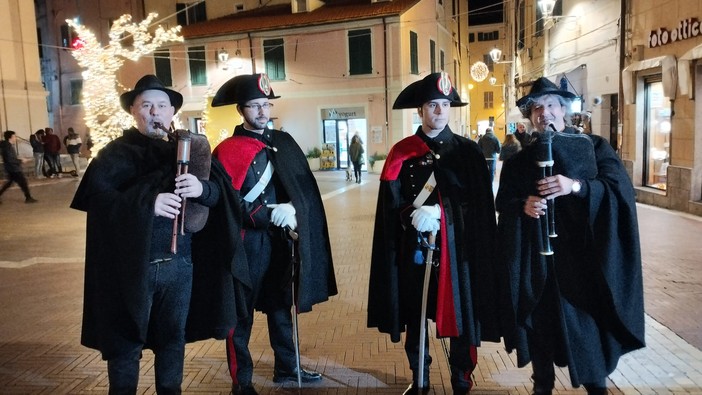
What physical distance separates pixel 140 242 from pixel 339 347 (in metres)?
2.34

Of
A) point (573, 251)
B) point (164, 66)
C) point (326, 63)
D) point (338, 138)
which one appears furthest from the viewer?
point (164, 66)

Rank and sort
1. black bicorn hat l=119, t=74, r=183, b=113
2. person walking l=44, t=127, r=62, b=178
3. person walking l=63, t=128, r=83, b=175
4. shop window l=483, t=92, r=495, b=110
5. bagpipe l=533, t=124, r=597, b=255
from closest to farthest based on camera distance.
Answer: bagpipe l=533, t=124, r=597, b=255
black bicorn hat l=119, t=74, r=183, b=113
person walking l=44, t=127, r=62, b=178
person walking l=63, t=128, r=83, b=175
shop window l=483, t=92, r=495, b=110

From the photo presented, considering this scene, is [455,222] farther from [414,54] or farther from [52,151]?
[414,54]

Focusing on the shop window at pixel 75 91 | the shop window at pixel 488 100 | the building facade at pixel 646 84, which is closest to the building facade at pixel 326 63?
the shop window at pixel 75 91

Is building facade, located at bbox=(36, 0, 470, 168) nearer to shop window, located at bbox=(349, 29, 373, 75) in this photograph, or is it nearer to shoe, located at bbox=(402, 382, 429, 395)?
shop window, located at bbox=(349, 29, 373, 75)

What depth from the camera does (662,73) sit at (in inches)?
423

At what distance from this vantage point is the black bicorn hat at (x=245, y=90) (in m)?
3.57

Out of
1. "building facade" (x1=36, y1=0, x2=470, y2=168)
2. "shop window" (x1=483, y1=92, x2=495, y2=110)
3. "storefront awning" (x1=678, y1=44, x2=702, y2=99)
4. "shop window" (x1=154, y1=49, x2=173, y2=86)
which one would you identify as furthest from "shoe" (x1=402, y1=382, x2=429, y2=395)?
"shop window" (x1=483, y1=92, x2=495, y2=110)

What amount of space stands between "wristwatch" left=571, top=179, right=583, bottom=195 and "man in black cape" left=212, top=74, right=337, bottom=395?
1.68 meters

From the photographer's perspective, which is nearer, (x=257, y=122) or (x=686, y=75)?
(x=257, y=122)

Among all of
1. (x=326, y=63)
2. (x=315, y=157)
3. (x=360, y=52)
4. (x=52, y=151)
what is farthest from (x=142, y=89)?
(x=326, y=63)

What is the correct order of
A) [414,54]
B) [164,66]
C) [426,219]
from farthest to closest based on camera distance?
[164,66]
[414,54]
[426,219]

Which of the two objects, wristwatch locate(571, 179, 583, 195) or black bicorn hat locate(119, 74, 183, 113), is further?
black bicorn hat locate(119, 74, 183, 113)

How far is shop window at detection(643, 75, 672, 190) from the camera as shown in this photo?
Answer: 1146 cm
